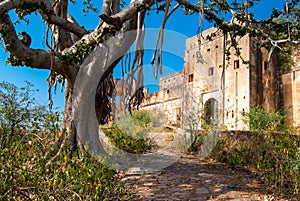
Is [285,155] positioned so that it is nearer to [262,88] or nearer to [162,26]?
[162,26]

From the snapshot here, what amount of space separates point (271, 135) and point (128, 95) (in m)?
2.69

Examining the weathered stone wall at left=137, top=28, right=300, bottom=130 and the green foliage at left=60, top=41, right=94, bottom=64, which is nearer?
the green foliage at left=60, top=41, right=94, bottom=64

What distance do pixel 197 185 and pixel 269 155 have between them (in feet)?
5.69

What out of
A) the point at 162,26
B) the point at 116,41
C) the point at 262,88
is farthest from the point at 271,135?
the point at 262,88

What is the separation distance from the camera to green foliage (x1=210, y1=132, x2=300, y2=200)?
3.85 meters

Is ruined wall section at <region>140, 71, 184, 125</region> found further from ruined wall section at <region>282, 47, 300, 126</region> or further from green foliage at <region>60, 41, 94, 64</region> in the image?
green foliage at <region>60, 41, 94, 64</region>

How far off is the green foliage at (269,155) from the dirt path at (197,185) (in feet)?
0.79

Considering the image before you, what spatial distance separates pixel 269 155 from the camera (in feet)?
17.4

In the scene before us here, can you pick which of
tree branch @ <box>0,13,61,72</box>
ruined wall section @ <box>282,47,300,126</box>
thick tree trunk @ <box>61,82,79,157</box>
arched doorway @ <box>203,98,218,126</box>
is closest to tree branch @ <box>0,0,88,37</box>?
tree branch @ <box>0,13,61,72</box>

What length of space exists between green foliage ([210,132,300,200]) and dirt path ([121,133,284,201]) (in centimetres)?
24

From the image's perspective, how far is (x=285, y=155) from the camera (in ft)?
13.6

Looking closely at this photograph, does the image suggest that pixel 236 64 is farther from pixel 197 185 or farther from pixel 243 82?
pixel 197 185

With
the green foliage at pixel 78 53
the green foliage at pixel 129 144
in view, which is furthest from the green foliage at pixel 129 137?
the green foliage at pixel 78 53

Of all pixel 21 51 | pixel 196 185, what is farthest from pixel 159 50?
pixel 196 185
